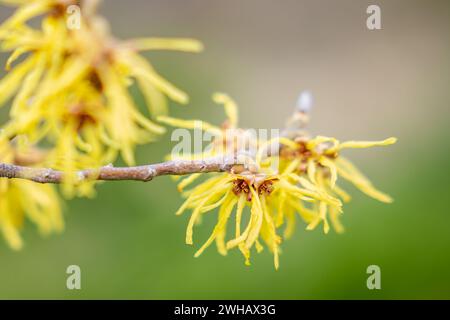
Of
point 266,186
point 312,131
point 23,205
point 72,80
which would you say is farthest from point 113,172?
point 312,131

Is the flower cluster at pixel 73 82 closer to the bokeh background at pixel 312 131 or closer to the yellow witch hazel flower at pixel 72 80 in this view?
the yellow witch hazel flower at pixel 72 80

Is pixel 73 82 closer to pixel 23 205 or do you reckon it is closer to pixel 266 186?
pixel 266 186

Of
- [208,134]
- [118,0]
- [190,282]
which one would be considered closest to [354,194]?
[190,282]

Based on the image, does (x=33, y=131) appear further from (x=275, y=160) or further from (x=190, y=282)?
(x=190, y=282)

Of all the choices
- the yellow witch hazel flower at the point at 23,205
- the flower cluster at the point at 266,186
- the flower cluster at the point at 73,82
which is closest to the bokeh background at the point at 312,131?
the yellow witch hazel flower at the point at 23,205

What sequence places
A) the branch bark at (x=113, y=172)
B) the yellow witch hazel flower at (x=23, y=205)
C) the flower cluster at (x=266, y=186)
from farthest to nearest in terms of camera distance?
1. the yellow witch hazel flower at (x=23, y=205)
2. the flower cluster at (x=266, y=186)
3. the branch bark at (x=113, y=172)

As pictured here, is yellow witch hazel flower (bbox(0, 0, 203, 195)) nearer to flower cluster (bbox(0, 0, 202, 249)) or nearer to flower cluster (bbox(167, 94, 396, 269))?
flower cluster (bbox(0, 0, 202, 249))
